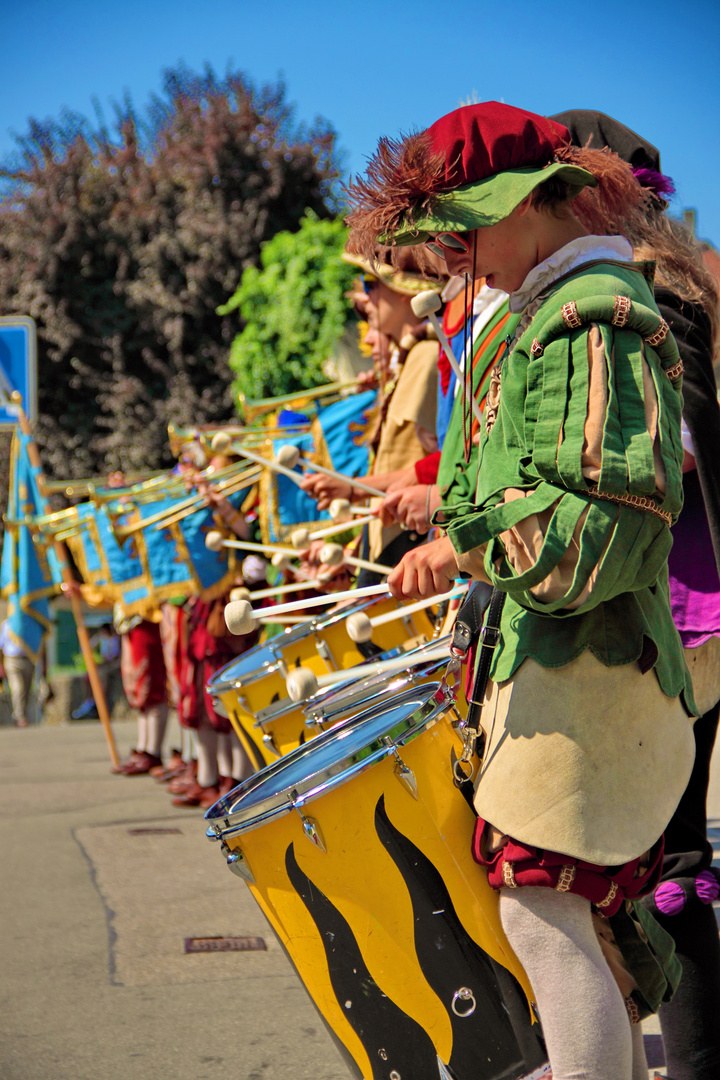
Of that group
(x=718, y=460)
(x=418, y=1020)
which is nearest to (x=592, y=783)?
(x=418, y=1020)

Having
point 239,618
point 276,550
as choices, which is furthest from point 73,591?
point 239,618

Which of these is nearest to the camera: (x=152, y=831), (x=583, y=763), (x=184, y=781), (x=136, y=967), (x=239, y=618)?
(x=583, y=763)

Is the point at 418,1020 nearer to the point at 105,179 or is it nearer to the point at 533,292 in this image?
the point at 533,292

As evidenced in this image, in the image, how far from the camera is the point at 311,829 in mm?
1499

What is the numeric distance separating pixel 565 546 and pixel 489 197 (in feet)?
1.62

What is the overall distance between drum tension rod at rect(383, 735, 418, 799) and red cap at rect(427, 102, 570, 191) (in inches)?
30.6

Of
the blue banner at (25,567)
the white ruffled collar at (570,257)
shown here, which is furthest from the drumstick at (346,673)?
the blue banner at (25,567)

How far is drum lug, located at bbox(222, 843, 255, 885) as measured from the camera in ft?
5.15

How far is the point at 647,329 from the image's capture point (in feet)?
4.34

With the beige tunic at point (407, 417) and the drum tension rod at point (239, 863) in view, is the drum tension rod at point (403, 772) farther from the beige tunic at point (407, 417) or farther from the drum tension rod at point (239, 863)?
the beige tunic at point (407, 417)

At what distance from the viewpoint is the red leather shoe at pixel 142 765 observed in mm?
6898

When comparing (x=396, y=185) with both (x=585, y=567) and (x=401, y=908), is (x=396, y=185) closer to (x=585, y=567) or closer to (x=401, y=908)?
(x=585, y=567)

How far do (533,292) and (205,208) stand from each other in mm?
11629

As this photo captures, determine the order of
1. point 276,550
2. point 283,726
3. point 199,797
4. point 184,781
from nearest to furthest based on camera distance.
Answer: point 283,726 < point 276,550 < point 199,797 < point 184,781
